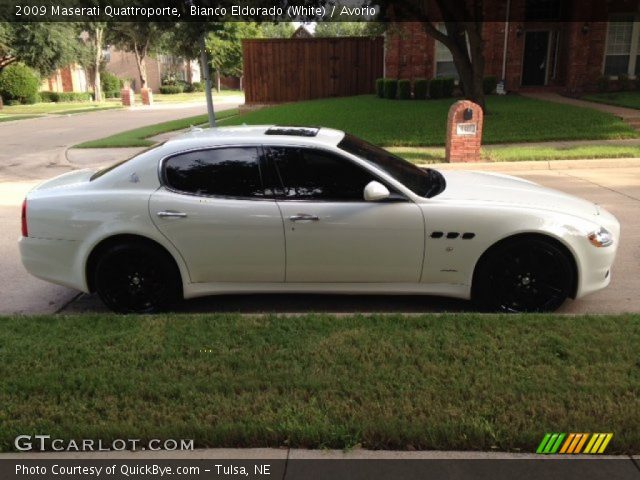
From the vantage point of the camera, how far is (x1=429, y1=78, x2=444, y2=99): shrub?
80.3 feet

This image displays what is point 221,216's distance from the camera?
4570mm

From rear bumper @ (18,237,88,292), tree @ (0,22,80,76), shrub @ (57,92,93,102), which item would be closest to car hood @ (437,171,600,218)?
rear bumper @ (18,237,88,292)

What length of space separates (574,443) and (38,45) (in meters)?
46.6

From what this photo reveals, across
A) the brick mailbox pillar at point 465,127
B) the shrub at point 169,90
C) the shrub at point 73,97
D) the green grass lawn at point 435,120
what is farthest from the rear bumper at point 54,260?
the shrub at point 169,90

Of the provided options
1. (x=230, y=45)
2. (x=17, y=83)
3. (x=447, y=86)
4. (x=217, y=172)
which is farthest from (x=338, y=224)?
(x=230, y=45)

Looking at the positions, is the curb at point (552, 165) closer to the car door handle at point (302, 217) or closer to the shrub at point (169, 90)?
the car door handle at point (302, 217)

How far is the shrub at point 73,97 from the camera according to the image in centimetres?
5178

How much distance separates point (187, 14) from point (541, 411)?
14.1 meters

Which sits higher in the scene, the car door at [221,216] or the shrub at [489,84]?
the shrub at [489,84]

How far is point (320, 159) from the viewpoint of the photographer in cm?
467

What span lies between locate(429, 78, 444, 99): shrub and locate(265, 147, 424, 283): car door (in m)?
21.2

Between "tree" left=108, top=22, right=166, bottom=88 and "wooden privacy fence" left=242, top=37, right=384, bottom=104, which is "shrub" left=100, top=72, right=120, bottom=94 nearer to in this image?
"tree" left=108, top=22, right=166, bottom=88

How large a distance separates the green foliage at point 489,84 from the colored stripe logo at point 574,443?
24.1 m

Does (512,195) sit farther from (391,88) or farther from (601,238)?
(391,88)
